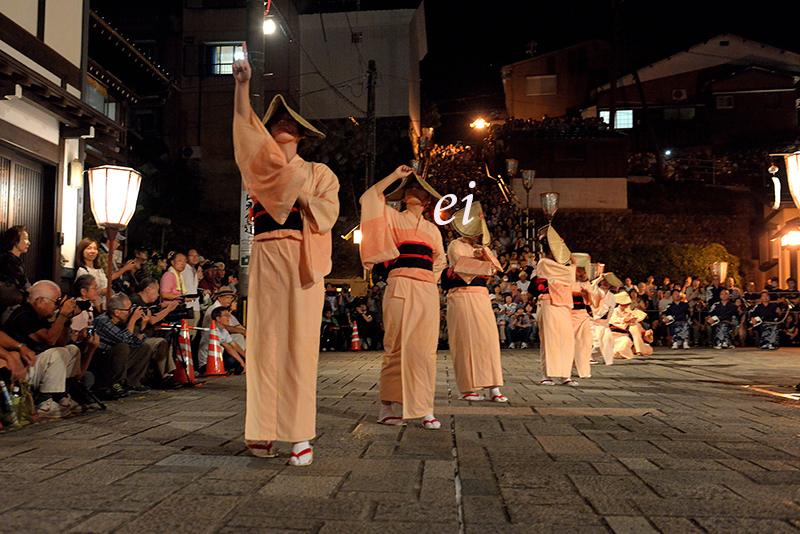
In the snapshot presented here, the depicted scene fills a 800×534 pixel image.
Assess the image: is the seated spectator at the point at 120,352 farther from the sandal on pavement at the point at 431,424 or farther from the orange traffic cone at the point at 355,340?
the orange traffic cone at the point at 355,340

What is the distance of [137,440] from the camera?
4.49 m

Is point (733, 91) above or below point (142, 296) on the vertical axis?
above

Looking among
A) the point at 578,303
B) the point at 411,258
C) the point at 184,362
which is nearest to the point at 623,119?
the point at 578,303

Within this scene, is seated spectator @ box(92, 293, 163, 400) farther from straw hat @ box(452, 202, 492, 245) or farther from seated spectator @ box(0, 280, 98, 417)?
straw hat @ box(452, 202, 492, 245)

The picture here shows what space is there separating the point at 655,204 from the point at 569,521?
30.0 metres

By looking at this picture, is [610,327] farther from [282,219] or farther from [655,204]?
[655,204]

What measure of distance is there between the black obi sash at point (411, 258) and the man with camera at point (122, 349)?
3.27 metres

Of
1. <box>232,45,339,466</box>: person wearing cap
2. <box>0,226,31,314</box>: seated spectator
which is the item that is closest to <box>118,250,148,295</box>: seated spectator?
<box>0,226,31,314</box>: seated spectator

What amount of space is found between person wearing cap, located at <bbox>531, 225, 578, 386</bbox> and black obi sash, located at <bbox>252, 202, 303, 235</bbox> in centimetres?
574

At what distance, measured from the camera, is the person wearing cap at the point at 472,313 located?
7.05 m

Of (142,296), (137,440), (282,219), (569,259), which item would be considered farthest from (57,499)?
Result: (569,259)

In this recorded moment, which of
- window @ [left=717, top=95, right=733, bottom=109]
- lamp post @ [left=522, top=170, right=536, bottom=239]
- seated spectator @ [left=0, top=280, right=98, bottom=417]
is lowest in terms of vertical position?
seated spectator @ [left=0, top=280, right=98, bottom=417]

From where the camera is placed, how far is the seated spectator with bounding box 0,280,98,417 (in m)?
5.68

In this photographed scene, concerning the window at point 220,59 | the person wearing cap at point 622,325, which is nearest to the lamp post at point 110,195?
the person wearing cap at point 622,325
